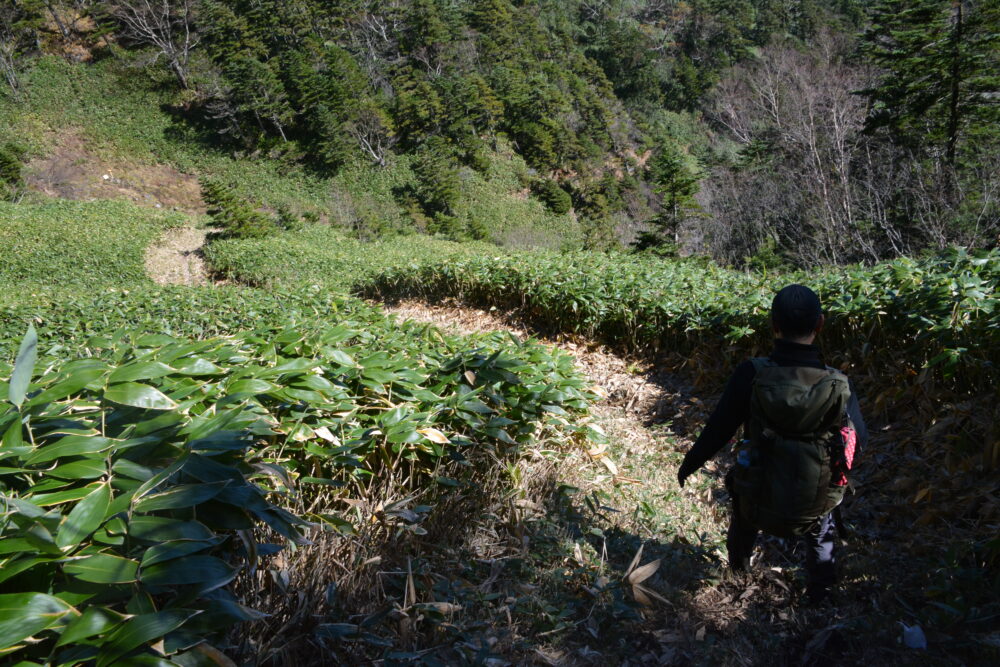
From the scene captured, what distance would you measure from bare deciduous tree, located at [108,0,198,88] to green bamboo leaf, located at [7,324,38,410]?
4762cm

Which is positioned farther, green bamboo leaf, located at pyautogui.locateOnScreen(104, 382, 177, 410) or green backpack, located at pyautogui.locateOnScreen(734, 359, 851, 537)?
green backpack, located at pyautogui.locateOnScreen(734, 359, 851, 537)

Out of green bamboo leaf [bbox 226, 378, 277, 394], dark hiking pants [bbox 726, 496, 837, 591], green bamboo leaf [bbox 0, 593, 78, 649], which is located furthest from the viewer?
dark hiking pants [bbox 726, 496, 837, 591]

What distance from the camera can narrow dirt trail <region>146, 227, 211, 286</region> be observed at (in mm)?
18095

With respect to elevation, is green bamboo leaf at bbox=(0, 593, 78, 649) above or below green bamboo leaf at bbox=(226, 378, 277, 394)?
above

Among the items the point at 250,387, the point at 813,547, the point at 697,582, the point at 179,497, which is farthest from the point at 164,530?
the point at 813,547

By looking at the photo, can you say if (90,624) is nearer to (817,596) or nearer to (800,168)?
(817,596)

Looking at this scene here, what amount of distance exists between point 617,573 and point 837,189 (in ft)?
65.0

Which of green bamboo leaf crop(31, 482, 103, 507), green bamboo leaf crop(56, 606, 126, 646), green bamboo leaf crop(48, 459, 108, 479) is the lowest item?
green bamboo leaf crop(56, 606, 126, 646)

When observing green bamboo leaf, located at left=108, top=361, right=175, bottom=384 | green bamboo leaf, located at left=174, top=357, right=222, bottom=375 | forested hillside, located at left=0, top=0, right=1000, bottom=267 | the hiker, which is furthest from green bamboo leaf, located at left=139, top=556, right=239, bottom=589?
forested hillside, located at left=0, top=0, right=1000, bottom=267

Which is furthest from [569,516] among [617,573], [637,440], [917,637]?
[637,440]

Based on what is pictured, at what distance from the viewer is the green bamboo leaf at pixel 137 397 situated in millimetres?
1428

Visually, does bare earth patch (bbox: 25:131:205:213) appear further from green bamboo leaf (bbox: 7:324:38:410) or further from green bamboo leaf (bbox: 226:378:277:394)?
green bamboo leaf (bbox: 7:324:38:410)

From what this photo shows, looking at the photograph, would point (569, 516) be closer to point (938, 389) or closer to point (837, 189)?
point (938, 389)

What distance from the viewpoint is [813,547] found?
2316 mm
